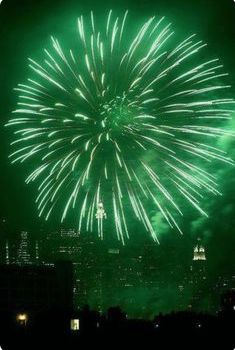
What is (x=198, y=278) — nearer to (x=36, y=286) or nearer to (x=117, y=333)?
(x=36, y=286)

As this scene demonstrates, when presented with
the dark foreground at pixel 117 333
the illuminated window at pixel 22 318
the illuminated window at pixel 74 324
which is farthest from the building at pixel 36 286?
the illuminated window at pixel 74 324

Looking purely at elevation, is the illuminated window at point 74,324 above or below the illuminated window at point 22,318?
below

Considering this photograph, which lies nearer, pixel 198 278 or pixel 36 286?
pixel 36 286

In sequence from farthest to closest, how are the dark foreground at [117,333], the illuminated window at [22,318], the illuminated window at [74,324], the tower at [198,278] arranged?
the tower at [198,278]
the illuminated window at [22,318]
the illuminated window at [74,324]
the dark foreground at [117,333]

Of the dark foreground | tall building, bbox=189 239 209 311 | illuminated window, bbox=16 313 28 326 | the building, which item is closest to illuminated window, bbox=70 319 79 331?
the dark foreground

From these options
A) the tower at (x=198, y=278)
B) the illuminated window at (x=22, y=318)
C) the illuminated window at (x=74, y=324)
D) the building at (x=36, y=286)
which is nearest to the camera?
the illuminated window at (x=74, y=324)

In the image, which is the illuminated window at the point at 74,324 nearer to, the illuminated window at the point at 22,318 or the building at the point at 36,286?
the illuminated window at the point at 22,318

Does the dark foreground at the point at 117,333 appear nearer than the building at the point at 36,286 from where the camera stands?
Yes

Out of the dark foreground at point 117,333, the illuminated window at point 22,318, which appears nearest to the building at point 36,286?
the illuminated window at point 22,318

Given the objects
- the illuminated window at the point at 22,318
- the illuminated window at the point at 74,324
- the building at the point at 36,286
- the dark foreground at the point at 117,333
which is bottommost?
the dark foreground at the point at 117,333

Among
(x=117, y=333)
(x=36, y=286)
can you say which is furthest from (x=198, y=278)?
(x=117, y=333)

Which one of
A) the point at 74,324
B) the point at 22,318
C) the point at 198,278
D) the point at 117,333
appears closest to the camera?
the point at 117,333
